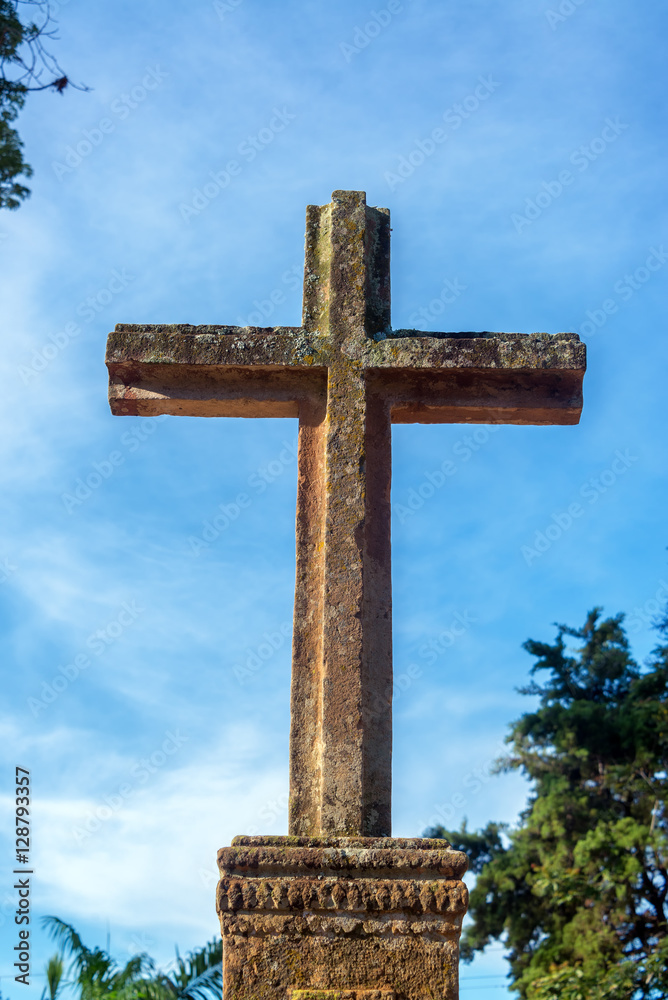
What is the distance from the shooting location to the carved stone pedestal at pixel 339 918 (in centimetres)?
353

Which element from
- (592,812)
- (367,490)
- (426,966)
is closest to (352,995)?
(426,966)

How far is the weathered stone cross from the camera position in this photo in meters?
4.02

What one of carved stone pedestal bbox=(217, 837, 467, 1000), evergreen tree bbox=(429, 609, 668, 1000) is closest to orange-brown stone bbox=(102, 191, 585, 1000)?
carved stone pedestal bbox=(217, 837, 467, 1000)

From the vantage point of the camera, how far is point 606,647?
18.6 metres

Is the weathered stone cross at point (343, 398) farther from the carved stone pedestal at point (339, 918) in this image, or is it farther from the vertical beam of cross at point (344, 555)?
the carved stone pedestal at point (339, 918)

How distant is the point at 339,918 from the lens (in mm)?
3576

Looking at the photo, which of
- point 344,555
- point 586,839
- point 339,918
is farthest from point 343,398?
point 586,839

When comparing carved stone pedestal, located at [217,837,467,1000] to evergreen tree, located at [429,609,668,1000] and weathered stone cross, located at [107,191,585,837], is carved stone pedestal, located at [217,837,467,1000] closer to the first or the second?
weathered stone cross, located at [107,191,585,837]

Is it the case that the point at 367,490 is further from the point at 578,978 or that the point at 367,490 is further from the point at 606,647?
the point at 606,647

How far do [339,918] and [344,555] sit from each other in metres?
1.30

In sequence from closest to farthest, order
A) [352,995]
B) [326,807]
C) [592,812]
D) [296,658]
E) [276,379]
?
1. [352,995]
2. [326,807]
3. [296,658]
4. [276,379]
5. [592,812]

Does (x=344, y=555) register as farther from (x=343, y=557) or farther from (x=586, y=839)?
(x=586, y=839)

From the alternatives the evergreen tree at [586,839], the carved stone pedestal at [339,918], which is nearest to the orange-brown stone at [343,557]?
the carved stone pedestal at [339,918]

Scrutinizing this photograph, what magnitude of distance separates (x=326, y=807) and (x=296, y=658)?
0.57m
